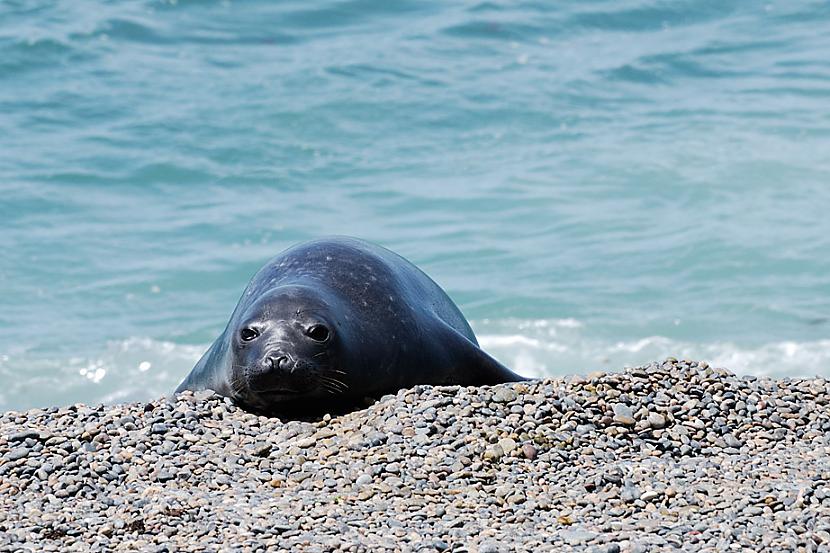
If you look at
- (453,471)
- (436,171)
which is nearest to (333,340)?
(453,471)

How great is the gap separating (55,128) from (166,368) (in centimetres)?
784

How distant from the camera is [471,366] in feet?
24.4

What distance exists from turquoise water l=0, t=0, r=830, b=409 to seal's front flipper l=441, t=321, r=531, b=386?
617 centimetres

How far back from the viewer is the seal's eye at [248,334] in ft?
22.3

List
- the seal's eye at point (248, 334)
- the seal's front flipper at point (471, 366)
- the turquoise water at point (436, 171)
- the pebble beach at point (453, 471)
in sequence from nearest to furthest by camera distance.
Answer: the pebble beach at point (453, 471), the seal's eye at point (248, 334), the seal's front flipper at point (471, 366), the turquoise water at point (436, 171)

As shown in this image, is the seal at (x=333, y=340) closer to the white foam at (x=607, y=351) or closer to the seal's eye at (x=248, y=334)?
the seal's eye at (x=248, y=334)

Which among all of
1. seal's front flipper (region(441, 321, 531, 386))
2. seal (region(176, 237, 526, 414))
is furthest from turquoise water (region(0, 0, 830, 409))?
seal's front flipper (region(441, 321, 531, 386))

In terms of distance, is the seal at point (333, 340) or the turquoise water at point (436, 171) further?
the turquoise water at point (436, 171)

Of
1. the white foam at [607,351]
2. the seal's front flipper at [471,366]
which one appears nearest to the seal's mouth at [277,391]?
the seal's front flipper at [471,366]

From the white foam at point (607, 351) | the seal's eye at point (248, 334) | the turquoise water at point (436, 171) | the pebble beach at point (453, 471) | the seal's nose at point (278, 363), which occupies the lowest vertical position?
the white foam at point (607, 351)

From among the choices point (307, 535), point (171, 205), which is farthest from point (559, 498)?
point (171, 205)

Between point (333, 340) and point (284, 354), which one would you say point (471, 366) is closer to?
point (333, 340)

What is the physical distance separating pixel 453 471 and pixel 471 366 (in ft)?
5.01

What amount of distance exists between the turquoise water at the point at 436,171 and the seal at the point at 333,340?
5865 mm
